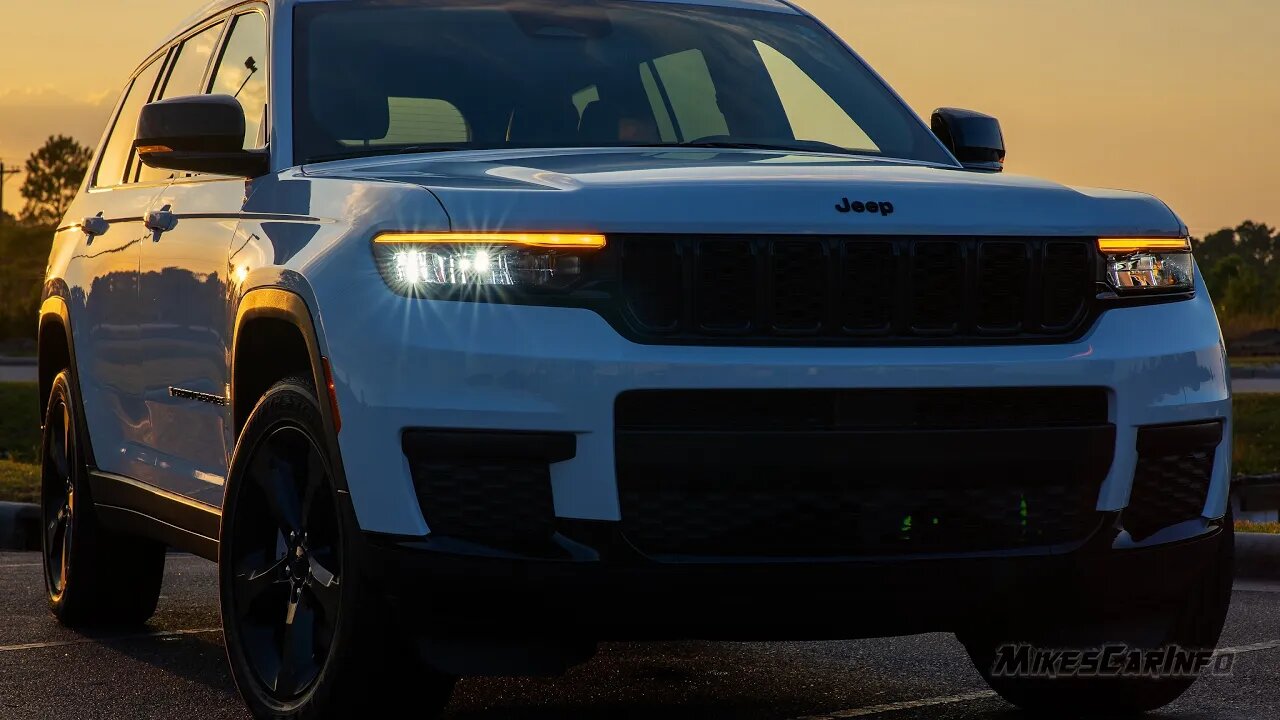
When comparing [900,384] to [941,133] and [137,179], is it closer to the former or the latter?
[941,133]

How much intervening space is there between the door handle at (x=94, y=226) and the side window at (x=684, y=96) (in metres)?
A: 1.95

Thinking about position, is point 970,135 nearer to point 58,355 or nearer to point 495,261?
point 495,261

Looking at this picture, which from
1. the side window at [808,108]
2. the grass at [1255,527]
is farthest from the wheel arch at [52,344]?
the grass at [1255,527]

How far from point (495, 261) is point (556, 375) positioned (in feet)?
0.97

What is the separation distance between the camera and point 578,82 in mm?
5527

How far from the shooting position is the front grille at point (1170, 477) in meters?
4.20

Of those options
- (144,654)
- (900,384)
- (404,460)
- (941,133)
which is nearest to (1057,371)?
(900,384)

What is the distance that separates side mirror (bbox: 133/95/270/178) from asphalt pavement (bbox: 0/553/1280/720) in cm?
146

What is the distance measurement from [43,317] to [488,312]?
12.0 feet

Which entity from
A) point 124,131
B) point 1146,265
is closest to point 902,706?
point 1146,265

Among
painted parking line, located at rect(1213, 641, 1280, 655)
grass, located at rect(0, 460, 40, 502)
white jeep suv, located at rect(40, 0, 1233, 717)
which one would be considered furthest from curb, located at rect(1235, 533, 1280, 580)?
grass, located at rect(0, 460, 40, 502)

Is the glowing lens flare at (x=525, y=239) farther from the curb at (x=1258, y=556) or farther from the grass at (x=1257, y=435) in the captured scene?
the grass at (x=1257, y=435)

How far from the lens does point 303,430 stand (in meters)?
4.33

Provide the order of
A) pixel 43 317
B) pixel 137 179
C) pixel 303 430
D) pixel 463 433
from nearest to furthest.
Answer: pixel 463 433, pixel 303 430, pixel 137 179, pixel 43 317
